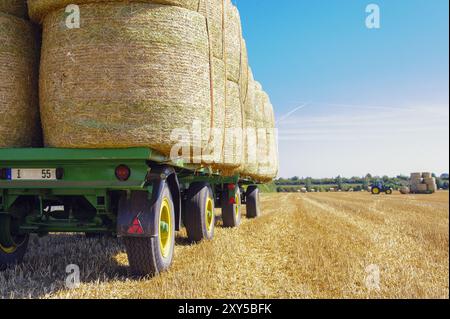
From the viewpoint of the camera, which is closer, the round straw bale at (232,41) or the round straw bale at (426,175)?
the round straw bale at (232,41)

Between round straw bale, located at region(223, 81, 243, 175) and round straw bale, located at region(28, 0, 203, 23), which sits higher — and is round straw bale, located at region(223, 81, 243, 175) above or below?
below

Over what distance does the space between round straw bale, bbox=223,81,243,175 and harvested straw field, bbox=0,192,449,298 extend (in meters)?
1.24

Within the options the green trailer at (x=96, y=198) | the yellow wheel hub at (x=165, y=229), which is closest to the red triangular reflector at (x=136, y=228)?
the green trailer at (x=96, y=198)

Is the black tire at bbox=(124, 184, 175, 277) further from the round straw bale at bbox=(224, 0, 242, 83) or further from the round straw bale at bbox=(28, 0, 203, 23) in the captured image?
the round straw bale at bbox=(224, 0, 242, 83)

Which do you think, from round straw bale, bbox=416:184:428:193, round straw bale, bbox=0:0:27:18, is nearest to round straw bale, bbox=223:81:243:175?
round straw bale, bbox=0:0:27:18

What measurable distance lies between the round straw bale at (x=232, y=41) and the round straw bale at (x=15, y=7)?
8.32ft

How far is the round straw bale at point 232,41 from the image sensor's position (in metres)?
6.20

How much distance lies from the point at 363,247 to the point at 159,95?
3.62 meters

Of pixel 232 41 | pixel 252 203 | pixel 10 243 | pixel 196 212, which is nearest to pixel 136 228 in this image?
pixel 10 243

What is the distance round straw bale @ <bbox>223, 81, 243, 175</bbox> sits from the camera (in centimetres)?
652

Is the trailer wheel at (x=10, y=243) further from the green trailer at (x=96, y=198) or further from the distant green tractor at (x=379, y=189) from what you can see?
the distant green tractor at (x=379, y=189)

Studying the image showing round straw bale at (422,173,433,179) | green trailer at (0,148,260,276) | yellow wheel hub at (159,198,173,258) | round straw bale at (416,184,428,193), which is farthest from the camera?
round straw bale at (422,173,433,179)

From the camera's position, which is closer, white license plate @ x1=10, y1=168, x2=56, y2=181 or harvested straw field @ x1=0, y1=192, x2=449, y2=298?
harvested straw field @ x1=0, y1=192, x2=449, y2=298

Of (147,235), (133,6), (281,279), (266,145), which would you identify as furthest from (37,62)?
(266,145)
